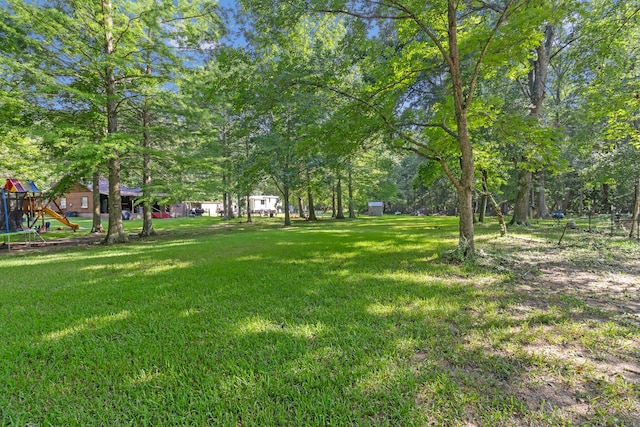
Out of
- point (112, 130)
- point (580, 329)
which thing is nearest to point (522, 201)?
point (580, 329)

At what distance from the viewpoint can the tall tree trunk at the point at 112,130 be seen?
355 inches

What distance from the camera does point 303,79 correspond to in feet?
20.8

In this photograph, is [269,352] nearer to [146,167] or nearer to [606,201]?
[146,167]

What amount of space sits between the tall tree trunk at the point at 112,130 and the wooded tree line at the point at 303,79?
0.06 m

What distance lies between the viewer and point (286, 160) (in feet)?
61.6

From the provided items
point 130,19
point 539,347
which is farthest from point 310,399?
point 130,19

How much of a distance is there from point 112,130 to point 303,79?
812 cm

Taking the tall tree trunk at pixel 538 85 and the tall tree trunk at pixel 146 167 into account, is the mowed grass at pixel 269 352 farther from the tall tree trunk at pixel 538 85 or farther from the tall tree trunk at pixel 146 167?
the tall tree trunk at pixel 538 85

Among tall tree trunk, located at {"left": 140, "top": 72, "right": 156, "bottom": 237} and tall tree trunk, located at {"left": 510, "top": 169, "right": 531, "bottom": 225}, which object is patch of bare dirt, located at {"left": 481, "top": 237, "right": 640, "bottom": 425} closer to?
tall tree trunk, located at {"left": 510, "top": 169, "right": 531, "bottom": 225}

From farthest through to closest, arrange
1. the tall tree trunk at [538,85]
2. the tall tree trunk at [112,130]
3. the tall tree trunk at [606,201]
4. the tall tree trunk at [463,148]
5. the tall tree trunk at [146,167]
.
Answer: the tall tree trunk at [606,201]
the tall tree trunk at [538,85]
the tall tree trunk at [146,167]
the tall tree trunk at [112,130]
the tall tree trunk at [463,148]

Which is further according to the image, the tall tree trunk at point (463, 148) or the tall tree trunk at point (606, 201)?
the tall tree trunk at point (606, 201)

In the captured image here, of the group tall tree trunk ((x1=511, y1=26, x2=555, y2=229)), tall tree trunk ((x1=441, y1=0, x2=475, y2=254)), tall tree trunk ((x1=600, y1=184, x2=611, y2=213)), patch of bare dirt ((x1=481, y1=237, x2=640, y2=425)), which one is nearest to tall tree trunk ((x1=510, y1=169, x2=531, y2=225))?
tall tree trunk ((x1=511, y1=26, x2=555, y2=229))

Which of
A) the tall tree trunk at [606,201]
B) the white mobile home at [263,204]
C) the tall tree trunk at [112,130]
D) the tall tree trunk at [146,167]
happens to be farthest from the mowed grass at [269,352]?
the white mobile home at [263,204]

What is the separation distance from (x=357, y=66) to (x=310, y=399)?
8.02 meters
